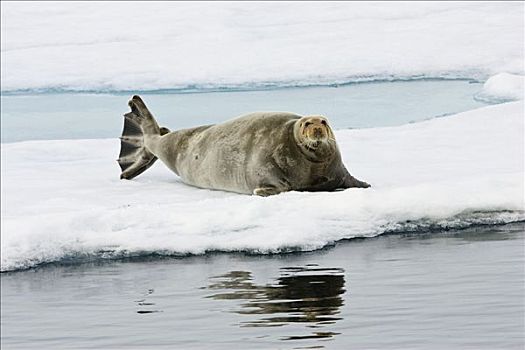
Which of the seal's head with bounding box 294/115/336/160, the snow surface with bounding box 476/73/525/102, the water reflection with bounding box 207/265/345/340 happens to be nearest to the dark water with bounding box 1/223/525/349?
the water reflection with bounding box 207/265/345/340

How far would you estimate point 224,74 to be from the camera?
1298 centimetres

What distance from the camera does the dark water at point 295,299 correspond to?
3693mm

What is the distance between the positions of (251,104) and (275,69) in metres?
1.07

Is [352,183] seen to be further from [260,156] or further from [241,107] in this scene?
[241,107]

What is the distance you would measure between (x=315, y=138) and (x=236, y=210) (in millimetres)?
941

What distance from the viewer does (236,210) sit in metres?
5.55

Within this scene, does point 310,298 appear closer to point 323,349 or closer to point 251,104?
point 323,349

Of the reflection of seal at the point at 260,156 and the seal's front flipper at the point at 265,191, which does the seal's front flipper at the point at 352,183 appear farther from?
the seal's front flipper at the point at 265,191

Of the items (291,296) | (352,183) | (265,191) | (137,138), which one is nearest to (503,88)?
(137,138)

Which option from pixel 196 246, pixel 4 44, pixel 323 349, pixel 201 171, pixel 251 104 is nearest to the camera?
pixel 323 349

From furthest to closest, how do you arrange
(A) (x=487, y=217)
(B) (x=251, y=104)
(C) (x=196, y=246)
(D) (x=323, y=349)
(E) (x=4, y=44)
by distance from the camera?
(E) (x=4, y=44)
(B) (x=251, y=104)
(A) (x=487, y=217)
(C) (x=196, y=246)
(D) (x=323, y=349)

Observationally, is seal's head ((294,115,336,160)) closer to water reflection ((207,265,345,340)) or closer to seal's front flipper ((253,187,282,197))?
seal's front flipper ((253,187,282,197))

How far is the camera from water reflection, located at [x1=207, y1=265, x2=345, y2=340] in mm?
3922

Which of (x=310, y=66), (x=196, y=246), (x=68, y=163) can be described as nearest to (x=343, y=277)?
(x=196, y=246)
